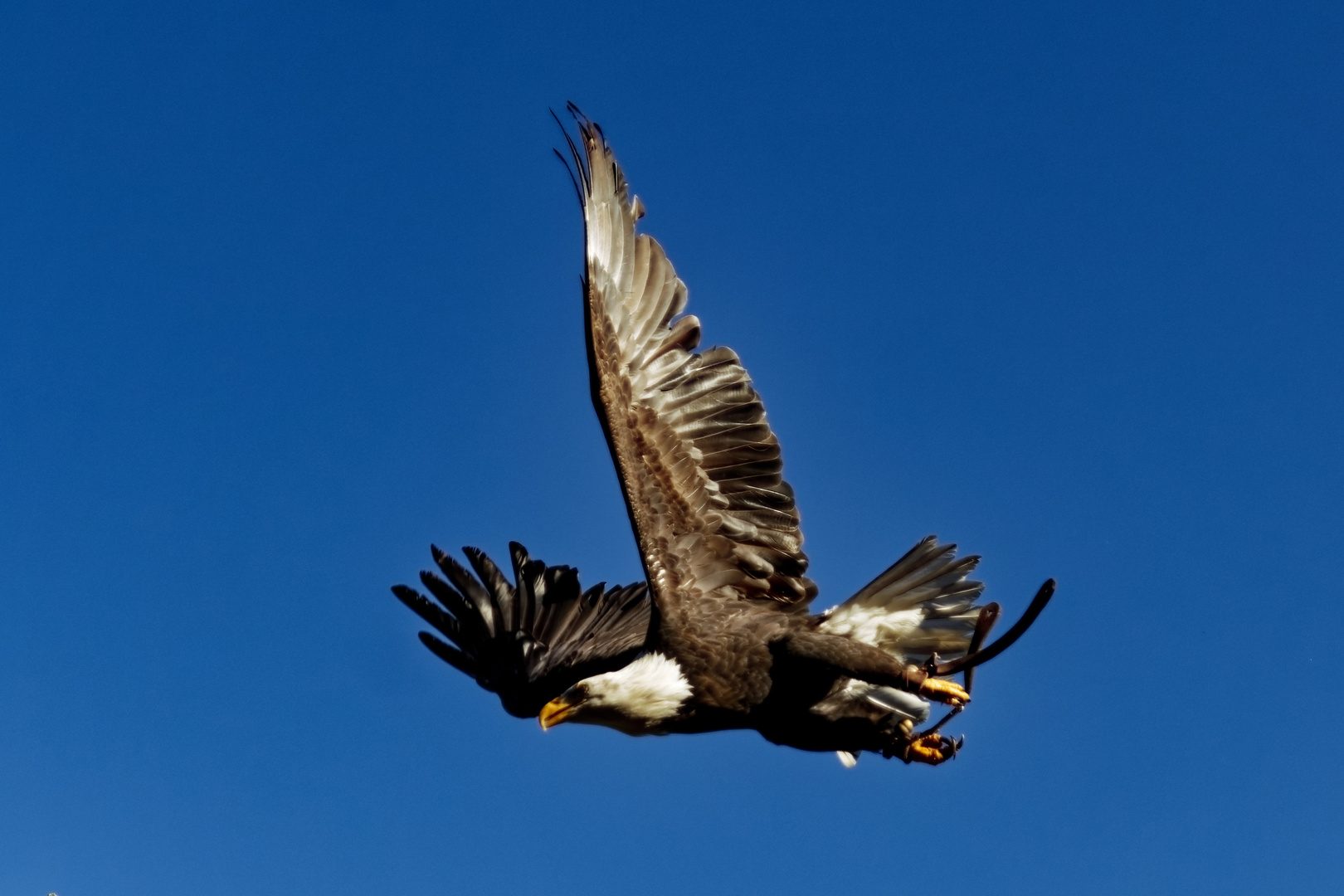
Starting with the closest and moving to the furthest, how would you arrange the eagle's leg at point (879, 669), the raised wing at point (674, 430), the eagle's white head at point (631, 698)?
the eagle's leg at point (879, 669)
the eagle's white head at point (631, 698)
the raised wing at point (674, 430)

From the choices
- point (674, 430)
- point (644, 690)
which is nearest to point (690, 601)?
point (644, 690)

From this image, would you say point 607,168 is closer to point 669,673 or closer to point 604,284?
point 604,284

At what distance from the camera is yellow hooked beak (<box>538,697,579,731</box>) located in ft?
20.4

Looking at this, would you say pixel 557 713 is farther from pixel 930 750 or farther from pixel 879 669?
pixel 930 750

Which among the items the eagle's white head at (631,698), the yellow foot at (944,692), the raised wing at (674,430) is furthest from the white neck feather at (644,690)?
the yellow foot at (944,692)

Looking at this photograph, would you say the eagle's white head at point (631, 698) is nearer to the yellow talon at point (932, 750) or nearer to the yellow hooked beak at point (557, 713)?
the yellow hooked beak at point (557, 713)

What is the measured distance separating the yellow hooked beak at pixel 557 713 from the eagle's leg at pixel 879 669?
3.17ft

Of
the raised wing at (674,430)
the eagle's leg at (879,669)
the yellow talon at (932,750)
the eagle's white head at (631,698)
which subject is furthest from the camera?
Result: the raised wing at (674,430)

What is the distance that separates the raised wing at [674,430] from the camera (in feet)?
22.0

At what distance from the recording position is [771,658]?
6.26m

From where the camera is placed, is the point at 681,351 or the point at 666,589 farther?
the point at 681,351

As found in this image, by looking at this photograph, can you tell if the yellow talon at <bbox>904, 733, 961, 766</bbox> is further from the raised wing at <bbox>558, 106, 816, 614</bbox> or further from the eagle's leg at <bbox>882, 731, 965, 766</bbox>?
the raised wing at <bbox>558, 106, 816, 614</bbox>

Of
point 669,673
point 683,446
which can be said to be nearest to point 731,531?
point 683,446

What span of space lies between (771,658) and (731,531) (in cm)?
79
